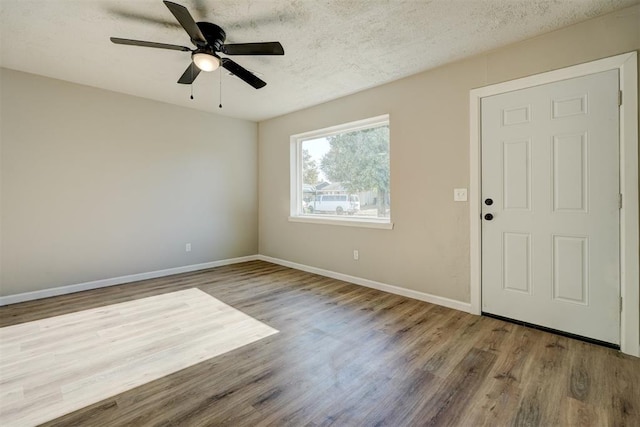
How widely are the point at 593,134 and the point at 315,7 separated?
243 cm

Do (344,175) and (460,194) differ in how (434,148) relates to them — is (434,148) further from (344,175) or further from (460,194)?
(344,175)

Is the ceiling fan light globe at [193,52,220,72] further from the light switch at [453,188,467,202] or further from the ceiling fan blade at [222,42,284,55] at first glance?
the light switch at [453,188,467,202]

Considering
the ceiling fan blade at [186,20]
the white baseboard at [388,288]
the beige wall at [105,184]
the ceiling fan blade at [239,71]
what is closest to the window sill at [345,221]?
the white baseboard at [388,288]

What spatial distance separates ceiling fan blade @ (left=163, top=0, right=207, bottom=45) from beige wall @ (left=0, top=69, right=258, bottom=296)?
8.61 feet

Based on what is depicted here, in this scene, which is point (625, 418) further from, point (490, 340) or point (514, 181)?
point (514, 181)

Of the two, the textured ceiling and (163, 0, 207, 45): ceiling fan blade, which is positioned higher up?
the textured ceiling

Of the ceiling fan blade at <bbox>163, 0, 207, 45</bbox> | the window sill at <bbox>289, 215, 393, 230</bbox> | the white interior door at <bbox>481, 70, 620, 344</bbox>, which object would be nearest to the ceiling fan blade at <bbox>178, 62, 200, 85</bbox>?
the ceiling fan blade at <bbox>163, 0, 207, 45</bbox>

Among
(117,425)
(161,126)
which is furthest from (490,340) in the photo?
(161,126)

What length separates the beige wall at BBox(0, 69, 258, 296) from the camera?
3.35m

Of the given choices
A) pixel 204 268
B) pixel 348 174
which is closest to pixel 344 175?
pixel 348 174

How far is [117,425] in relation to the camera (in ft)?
4.97

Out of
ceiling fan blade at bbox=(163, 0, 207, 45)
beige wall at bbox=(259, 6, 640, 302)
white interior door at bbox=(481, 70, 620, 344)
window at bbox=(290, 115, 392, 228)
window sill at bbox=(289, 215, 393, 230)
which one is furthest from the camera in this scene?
window at bbox=(290, 115, 392, 228)

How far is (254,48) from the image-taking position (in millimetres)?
2230

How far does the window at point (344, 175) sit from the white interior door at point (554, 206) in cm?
125
